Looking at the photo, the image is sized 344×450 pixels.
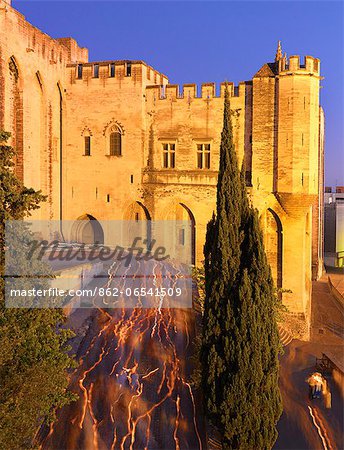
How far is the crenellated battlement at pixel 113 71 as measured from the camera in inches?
968

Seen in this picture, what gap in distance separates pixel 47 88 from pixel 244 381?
17.6m

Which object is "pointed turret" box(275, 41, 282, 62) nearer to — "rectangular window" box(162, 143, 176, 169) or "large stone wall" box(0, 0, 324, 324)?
"large stone wall" box(0, 0, 324, 324)

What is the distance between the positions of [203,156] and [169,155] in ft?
5.35

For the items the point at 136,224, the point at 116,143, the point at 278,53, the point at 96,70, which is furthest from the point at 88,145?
the point at 278,53

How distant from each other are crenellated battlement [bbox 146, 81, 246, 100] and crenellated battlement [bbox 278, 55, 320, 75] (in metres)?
2.02

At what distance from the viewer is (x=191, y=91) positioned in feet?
79.2

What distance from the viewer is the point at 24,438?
8.23 m

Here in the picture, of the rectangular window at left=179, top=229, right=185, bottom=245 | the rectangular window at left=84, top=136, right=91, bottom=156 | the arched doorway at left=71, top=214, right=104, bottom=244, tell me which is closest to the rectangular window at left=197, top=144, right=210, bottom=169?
the rectangular window at left=179, top=229, right=185, bottom=245

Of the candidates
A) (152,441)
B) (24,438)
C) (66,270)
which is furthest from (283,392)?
(24,438)

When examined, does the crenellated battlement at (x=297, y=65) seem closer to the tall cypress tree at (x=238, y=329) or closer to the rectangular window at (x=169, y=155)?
the rectangular window at (x=169, y=155)

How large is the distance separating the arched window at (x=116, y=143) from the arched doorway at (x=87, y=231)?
3.35 meters

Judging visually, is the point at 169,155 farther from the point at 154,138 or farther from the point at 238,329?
the point at 238,329

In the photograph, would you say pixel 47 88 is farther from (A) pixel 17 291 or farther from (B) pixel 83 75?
(A) pixel 17 291

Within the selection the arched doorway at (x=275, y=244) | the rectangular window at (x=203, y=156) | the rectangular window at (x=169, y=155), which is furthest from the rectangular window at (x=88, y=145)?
the arched doorway at (x=275, y=244)
